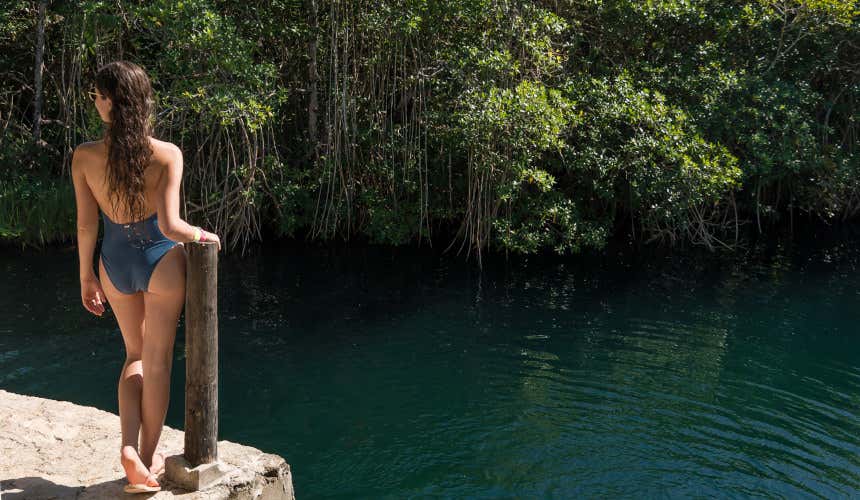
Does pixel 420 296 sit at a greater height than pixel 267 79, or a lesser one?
lesser

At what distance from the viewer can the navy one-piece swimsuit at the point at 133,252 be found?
338cm

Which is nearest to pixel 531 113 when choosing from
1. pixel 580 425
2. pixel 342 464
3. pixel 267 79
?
pixel 267 79

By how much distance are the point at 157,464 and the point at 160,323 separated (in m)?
0.70

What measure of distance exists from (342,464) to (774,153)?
925cm

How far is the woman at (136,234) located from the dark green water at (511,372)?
1950 millimetres

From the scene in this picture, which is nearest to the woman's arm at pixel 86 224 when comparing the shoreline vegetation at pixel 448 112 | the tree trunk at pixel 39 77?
the shoreline vegetation at pixel 448 112

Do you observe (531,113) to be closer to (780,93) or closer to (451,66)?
(451,66)

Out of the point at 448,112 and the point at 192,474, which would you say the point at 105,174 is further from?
the point at 448,112

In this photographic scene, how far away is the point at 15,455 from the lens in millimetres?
4133

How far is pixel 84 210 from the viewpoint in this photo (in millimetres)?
3480

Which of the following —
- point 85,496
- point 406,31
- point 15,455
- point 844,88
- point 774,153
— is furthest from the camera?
point 844,88

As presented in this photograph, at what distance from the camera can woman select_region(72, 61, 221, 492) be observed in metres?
3.28

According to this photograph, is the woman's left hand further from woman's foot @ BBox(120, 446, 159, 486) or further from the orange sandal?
the orange sandal

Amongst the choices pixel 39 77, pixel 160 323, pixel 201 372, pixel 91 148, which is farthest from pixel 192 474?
pixel 39 77
